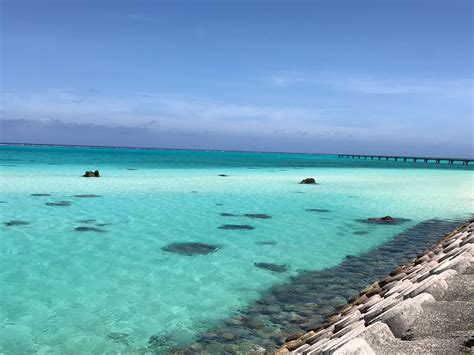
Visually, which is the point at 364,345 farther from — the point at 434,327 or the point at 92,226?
the point at 92,226

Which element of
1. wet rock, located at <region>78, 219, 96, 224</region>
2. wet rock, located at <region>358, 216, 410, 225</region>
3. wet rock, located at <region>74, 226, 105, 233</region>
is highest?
wet rock, located at <region>358, 216, 410, 225</region>

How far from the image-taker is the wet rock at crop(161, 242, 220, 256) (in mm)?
13930

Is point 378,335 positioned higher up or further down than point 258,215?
higher up

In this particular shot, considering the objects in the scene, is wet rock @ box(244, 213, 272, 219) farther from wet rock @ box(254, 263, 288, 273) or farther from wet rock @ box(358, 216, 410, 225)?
wet rock @ box(254, 263, 288, 273)

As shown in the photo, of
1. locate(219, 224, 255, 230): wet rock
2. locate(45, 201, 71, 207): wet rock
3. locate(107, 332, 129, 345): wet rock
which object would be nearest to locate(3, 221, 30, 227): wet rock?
locate(45, 201, 71, 207): wet rock

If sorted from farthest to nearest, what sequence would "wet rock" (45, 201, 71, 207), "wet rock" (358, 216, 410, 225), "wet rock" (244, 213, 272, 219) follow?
"wet rock" (45, 201, 71, 207) < "wet rock" (244, 213, 272, 219) < "wet rock" (358, 216, 410, 225)

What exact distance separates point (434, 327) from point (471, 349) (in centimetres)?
64

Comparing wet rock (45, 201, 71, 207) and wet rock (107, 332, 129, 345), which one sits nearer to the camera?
wet rock (107, 332, 129, 345)

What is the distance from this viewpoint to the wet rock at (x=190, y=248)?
13.9 metres

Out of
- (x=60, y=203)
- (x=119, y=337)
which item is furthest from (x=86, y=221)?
(x=119, y=337)

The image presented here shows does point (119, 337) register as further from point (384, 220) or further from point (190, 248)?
point (384, 220)

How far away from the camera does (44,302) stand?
930cm

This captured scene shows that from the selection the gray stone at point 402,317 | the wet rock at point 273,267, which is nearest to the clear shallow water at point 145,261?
the wet rock at point 273,267

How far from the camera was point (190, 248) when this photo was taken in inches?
570
